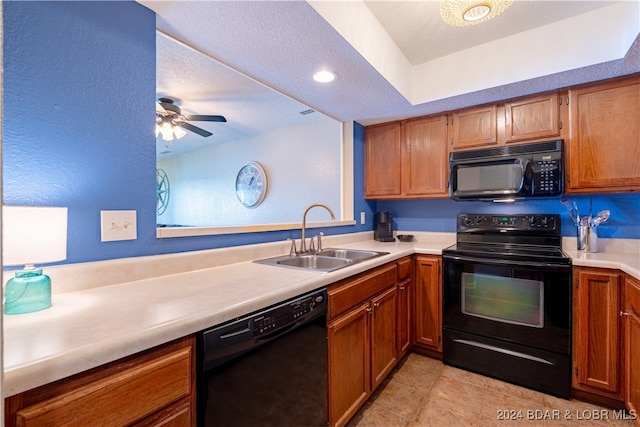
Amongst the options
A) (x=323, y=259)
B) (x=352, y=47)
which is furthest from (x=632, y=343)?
(x=352, y=47)

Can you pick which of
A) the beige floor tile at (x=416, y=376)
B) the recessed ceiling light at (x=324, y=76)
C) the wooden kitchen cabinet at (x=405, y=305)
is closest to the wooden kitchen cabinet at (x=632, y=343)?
the beige floor tile at (x=416, y=376)

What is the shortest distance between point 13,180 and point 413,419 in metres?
2.13

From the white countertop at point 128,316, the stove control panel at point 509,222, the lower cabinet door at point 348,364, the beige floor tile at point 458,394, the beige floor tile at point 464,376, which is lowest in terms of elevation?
the beige floor tile at point 458,394

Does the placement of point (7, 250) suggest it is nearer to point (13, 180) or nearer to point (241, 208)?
point (13, 180)

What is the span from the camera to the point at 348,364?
1.53 metres

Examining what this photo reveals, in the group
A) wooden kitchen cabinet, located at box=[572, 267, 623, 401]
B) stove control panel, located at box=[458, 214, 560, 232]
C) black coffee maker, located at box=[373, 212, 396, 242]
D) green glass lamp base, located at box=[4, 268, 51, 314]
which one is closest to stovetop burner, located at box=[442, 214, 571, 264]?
stove control panel, located at box=[458, 214, 560, 232]

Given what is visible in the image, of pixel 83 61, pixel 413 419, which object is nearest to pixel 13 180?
pixel 83 61

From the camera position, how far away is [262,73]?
1819 mm

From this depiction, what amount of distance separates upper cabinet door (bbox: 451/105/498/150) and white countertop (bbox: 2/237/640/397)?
1.28 metres

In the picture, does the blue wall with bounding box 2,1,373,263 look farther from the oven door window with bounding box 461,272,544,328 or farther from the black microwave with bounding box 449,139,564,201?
the black microwave with bounding box 449,139,564,201

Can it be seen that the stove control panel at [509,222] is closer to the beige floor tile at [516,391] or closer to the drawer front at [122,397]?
the beige floor tile at [516,391]

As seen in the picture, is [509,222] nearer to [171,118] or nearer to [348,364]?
[348,364]

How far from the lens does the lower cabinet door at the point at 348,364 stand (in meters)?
1.41

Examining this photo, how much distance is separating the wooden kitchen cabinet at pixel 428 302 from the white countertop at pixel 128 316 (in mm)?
1080
